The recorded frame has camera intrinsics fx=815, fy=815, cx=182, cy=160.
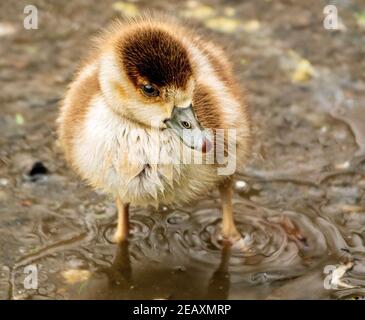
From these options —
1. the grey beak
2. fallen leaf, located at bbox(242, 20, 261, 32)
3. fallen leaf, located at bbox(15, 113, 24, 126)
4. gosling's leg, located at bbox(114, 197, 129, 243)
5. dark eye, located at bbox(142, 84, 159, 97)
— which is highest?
fallen leaf, located at bbox(242, 20, 261, 32)

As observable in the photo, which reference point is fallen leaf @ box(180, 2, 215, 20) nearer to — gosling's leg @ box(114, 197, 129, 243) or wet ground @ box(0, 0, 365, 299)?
wet ground @ box(0, 0, 365, 299)

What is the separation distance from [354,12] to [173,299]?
242 centimetres

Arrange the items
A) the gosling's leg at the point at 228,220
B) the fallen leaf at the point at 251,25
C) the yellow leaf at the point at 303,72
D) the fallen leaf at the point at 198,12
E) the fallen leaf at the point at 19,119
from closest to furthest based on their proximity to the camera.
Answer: the gosling's leg at the point at 228,220 < the fallen leaf at the point at 19,119 < the yellow leaf at the point at 303,72 < the fallen leaf at the point at 251,25 < the fallen leaf at the point at 198,12

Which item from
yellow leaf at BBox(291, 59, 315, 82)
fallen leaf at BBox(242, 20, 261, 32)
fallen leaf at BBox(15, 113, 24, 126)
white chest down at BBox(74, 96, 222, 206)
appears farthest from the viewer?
fallen leaf at BBox(242, 20, 261, 32)

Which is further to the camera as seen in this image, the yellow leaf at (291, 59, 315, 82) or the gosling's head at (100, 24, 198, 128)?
the yellow leaf at (291, 59, 315, 82)

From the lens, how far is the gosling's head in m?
2.61

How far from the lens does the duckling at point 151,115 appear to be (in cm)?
265

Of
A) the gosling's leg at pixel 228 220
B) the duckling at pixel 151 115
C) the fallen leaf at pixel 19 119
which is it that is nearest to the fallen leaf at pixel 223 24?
the fallen leaf at pixel 19 119

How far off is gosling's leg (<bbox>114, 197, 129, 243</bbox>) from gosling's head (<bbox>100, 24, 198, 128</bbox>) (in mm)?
558

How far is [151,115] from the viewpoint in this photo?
2721 mm

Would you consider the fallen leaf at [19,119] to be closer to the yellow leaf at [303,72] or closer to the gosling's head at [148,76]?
the gosling's head at [148,76]

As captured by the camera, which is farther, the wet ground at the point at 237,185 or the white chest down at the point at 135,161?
the wet ground at the point at 237,185

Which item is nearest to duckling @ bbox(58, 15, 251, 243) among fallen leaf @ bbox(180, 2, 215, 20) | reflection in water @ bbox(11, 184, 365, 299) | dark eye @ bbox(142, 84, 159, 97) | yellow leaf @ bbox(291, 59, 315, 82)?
dark eye @ bbox(142, 84, 159, 97)
